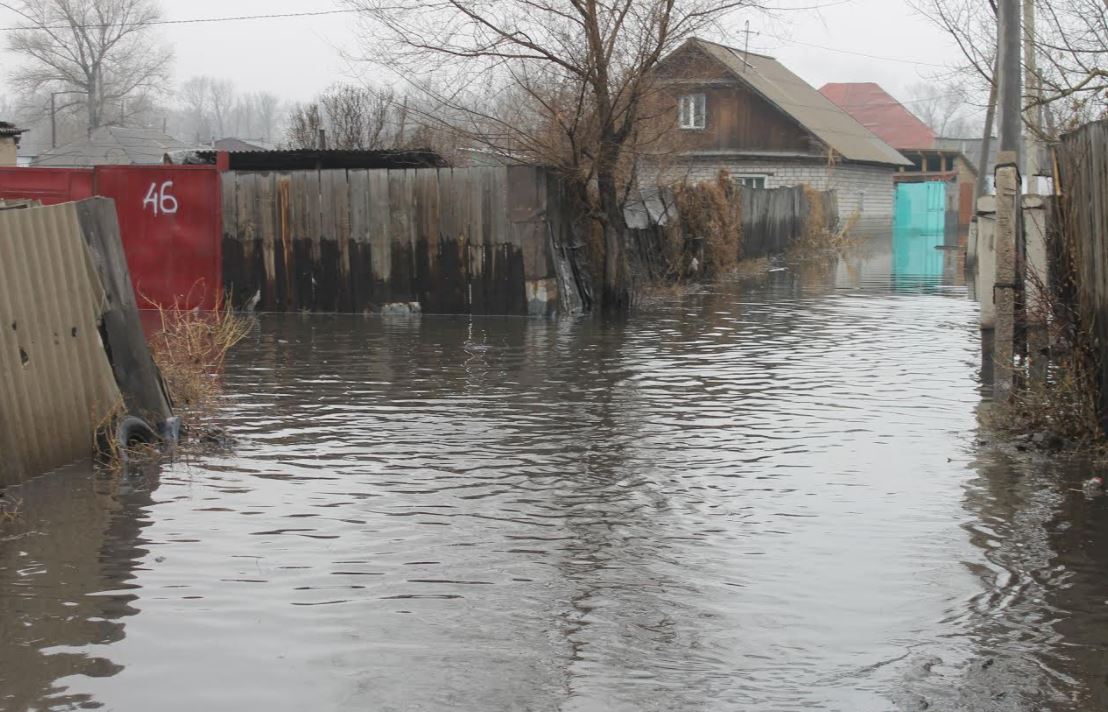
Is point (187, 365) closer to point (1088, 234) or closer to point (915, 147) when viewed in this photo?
point (1088, 234)

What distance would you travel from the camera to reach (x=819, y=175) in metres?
49.4

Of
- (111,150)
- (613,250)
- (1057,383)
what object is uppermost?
(111,150)

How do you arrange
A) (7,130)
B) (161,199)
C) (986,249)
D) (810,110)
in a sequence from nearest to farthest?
(986,249) < (161,199) < (7,130) < (810,110)

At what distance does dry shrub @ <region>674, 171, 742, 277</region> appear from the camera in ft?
81.6

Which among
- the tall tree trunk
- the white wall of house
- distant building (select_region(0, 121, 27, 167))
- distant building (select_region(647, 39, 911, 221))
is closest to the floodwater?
the tall tree trunk

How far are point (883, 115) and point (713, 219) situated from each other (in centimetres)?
5518

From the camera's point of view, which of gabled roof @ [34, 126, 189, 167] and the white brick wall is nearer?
gabled roof @ [34, 126, 189, 167]

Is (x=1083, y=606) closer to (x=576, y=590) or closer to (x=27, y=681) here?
(x=576, y=590)

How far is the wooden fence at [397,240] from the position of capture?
18625 mm

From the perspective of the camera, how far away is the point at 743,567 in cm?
633

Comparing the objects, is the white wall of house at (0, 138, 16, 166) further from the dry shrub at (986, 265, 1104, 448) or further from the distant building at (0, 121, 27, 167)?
the dry shrub at (986, 265, 1104, 448)

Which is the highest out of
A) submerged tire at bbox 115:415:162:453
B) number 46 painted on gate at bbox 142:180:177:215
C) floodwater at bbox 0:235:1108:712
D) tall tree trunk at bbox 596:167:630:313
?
number 46 painted on gate at bbox 142:180:177:215

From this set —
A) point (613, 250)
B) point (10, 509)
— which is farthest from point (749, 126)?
point (10, 509)

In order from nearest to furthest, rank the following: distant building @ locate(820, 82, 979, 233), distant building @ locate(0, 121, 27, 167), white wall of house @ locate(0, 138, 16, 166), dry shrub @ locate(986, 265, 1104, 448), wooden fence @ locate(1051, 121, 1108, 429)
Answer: wooden fence @ locate(1051, 121, 1108, 429), dry shrub @ locate(986, 265, 1104, 448), distant building @ locate(0, 121, 27, 167), white wall of house @ locate(0, 138, 16, 166), distant building @ locate(820, 82, 979, 233)
